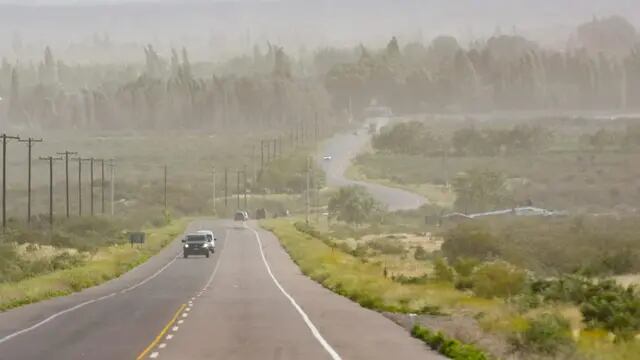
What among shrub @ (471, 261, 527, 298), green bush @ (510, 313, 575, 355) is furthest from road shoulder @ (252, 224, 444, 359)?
shrub @ (471, 261, 527, 298)

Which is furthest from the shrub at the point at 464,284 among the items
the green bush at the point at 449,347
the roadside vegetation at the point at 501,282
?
the green bush at the point at 449,347

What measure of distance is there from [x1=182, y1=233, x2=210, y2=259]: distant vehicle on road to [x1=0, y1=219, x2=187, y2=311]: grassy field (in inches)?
128

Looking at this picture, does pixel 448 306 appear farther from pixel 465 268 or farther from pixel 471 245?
Result: pixel 471 245

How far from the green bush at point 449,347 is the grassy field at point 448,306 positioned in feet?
1.47

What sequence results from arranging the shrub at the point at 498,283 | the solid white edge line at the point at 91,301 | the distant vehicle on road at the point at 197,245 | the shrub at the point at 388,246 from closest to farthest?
1. the solid white edge line at the point at 91,301
2. the shrub at the point at 498,283
3. the shrub at the point at 388,246
4. the distant vehicle on road at the point at 197,245

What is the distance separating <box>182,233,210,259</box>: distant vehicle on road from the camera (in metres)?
93.6

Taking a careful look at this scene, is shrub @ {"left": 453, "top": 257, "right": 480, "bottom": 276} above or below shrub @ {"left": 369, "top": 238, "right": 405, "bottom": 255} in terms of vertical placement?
above

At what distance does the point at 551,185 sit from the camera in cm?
17725

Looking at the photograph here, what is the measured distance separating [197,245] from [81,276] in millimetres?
28688

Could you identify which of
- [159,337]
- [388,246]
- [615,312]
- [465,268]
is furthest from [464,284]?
[388,246]

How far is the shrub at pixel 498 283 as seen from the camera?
50562mm

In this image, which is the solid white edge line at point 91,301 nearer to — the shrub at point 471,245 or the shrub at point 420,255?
the shrub at point 420,255

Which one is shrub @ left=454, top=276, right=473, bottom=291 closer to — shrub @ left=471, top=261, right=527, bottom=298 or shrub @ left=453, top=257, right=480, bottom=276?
shrub @ left=471, top=261, right=527, bottom=298

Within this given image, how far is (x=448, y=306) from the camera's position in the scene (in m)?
43.0
